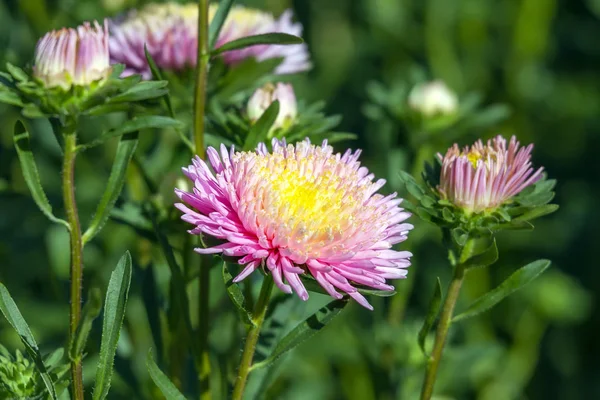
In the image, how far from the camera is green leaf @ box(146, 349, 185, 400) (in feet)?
3.32

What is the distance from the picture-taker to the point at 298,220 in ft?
3.33

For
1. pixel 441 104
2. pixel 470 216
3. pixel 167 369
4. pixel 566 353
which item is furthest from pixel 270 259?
pixel 566 353

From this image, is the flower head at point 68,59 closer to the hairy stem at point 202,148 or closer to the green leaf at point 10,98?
the green leaf at point 10,98

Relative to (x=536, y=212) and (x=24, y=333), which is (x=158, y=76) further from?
(x=536, y=212)

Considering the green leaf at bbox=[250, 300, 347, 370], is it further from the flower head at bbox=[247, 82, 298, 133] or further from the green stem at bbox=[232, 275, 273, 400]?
the flower head at bbox=[247, 82, 298, 133]

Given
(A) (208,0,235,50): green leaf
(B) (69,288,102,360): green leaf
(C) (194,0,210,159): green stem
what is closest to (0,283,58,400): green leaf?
(B) (69,288,102,360): green leaf

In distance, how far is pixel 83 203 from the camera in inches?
88.9

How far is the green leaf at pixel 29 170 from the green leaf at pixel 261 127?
0.28 metres

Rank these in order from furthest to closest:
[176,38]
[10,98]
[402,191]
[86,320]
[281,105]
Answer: [402,191]
[176,38]
[281,105]
[10,98]
[86,320]

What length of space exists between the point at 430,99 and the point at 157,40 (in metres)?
0.56

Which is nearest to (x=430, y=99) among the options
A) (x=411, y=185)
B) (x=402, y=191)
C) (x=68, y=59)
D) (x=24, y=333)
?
(x=402, y=191)

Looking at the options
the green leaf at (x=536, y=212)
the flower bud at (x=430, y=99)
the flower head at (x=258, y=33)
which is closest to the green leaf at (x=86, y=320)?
the green leaf at (x=536, y=212)

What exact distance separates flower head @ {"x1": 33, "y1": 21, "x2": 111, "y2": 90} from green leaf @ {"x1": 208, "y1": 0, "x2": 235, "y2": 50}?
20cm

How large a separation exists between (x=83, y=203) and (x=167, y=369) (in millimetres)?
896
